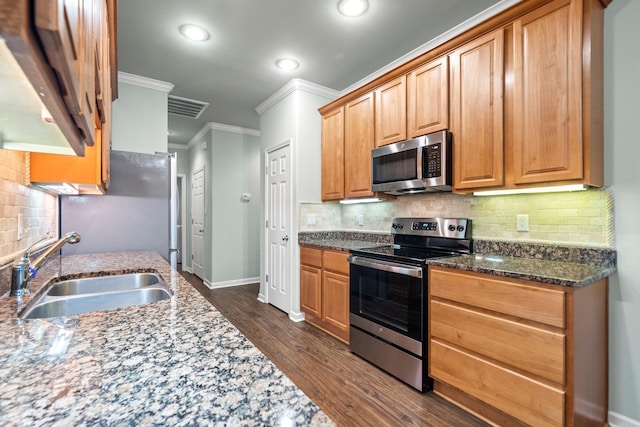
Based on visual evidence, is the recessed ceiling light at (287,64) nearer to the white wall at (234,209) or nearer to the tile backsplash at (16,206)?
the tile backsplash at (16,206)

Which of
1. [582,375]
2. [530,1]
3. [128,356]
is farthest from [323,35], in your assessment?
[582,375]

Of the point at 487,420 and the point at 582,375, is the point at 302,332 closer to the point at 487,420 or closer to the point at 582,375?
the point at 487,420

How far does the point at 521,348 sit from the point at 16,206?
8.28 feet

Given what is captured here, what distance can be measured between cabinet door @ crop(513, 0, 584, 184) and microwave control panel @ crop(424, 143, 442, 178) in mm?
468

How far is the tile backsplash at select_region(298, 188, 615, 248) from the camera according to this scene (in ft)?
5.66

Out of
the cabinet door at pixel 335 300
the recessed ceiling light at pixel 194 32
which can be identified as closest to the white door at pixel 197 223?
the recessed ceiling light at pixel 194 32

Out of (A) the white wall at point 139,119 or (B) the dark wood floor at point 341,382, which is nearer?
(B) the dark wood floor at point 341,382

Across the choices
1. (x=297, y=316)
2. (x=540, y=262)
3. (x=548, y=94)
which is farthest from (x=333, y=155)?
(x=540, y=262)

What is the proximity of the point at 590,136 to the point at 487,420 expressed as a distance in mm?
1614

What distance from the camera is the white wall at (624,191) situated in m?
1.60

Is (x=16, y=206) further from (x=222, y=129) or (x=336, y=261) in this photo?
(x=222, y=129)

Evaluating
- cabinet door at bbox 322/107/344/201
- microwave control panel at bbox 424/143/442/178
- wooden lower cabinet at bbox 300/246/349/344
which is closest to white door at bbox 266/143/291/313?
wooden lower cabinet at bbox 300/246/349/344

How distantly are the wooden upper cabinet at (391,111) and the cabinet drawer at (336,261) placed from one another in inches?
41.2

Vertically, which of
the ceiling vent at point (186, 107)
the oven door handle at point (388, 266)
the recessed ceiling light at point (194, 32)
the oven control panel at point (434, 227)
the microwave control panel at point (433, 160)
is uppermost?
the recessed ceiling light at point (194, 32)
